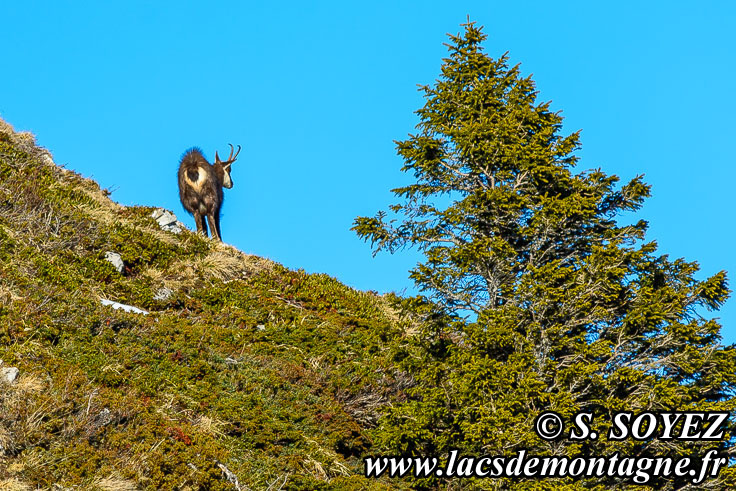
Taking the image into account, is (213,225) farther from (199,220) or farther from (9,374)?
(9,374)

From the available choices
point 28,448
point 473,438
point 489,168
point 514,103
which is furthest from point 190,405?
point 514,103

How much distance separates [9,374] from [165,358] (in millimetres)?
2395

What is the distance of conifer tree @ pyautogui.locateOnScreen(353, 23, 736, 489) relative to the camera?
885 centimetres

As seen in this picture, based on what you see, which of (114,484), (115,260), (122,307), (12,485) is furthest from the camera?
(115,260)

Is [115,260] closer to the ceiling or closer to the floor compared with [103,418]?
closer to the ceiling

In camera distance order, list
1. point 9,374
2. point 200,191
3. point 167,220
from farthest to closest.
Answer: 1. point 200,191
2. point 167,220
3. point 9,374

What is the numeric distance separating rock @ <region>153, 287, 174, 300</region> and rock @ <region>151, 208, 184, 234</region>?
3094 mm

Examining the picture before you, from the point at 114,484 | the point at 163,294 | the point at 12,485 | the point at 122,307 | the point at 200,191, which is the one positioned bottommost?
the point at 12,485

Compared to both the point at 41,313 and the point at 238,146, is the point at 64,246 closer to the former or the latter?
the point at 41,313

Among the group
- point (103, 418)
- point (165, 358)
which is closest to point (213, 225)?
point (165, 358)

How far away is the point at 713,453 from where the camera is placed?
351 inches

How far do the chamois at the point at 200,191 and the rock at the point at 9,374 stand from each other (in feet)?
38.0

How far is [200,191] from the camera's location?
68.8ft

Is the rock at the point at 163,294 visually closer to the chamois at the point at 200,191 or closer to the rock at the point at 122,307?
the rock at the point at 122,307
